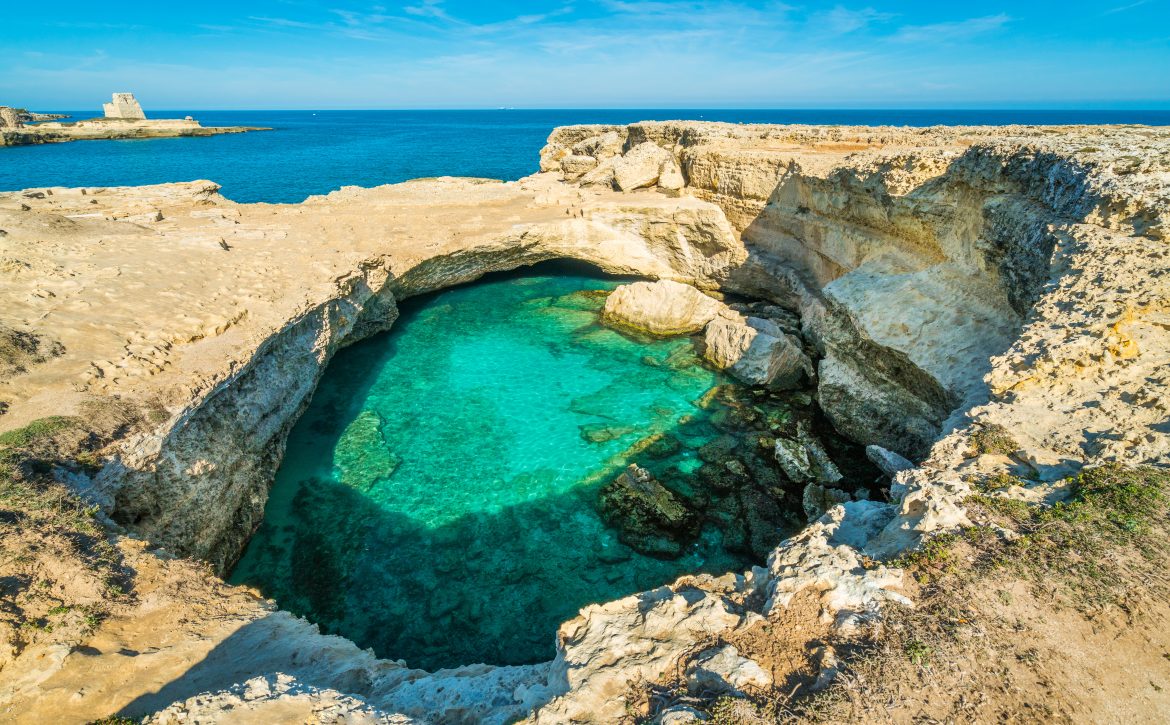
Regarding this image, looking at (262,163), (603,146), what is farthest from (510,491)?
(262,163)

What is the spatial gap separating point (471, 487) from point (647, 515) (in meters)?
4.22

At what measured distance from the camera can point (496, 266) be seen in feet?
79.0

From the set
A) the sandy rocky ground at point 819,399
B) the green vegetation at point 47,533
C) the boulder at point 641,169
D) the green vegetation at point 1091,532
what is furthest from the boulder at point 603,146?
the green vegetation at point 1091,532

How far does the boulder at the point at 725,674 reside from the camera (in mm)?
4574

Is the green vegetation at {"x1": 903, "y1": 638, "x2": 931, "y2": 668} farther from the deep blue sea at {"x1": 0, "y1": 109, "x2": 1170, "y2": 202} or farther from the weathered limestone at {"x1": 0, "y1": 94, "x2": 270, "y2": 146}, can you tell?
the weathered limestone at {"x1": 0, "y1": 94, "x2": 270, "y2": 146}

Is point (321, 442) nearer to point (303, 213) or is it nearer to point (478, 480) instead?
point (478, 480)

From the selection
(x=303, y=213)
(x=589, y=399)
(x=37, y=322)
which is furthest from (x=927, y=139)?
(x=37, y=322)

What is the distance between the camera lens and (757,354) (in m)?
16.5

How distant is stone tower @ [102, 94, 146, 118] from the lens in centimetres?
9744

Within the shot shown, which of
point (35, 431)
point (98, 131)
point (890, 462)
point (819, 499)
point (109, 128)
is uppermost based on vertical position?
point (109, 128)

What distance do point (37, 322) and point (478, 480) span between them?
30.5 feet

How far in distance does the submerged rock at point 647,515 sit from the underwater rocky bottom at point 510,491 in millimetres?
34

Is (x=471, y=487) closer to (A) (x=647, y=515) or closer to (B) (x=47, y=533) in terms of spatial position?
(A) (x=647, y=515)

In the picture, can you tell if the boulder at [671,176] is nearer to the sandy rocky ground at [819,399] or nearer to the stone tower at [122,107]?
the sandy rocky ground at [819,399]
